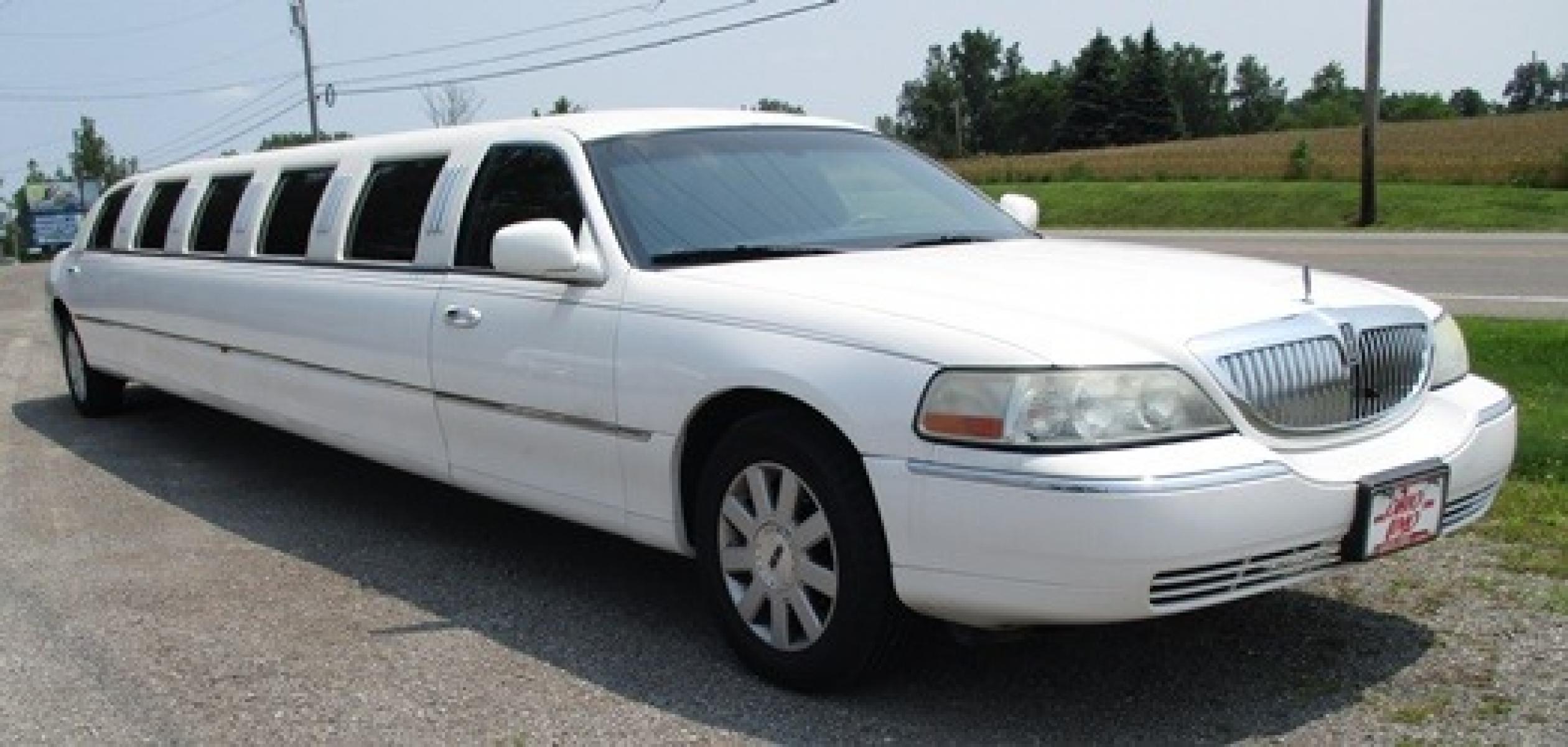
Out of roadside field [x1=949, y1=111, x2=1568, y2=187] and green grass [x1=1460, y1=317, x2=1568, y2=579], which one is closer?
green grass [x1=1460, y1=317, x2=1568, y2=579]

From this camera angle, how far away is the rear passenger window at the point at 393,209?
5.46 m

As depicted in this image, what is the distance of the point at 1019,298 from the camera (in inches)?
145

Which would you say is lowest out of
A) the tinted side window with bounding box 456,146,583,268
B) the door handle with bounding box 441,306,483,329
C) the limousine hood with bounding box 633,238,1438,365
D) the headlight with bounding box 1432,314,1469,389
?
the headlight with bounding box 1432,314,1469,389

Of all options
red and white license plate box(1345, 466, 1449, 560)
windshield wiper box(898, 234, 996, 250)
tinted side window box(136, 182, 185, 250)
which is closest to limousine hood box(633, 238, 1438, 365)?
windshield wiper box(898, 234, 996, 250)

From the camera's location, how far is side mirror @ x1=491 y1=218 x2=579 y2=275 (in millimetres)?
4355

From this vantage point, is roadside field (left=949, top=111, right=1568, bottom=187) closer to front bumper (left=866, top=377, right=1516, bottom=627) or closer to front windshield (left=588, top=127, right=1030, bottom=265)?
front windshield (left=588, top=127, right=1030, bottom=265)

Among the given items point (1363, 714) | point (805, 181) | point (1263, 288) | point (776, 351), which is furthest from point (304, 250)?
point (1363, 714)

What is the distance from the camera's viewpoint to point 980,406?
3.36 meters

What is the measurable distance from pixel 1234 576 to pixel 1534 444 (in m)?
3.53

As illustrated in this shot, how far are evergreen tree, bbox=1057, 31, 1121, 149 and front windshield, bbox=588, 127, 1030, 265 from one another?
94.9m

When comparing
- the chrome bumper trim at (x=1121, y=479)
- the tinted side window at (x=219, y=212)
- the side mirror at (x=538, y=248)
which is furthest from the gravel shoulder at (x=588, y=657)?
the tinted side window at (x=219, y=212)

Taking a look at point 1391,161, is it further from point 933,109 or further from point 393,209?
point 933,109

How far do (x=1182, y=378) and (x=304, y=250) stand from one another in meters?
4.17

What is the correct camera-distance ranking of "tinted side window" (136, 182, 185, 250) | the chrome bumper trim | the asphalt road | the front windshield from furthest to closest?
the asphalt road → "tinted side window" (136, 182, 185, 250) → the front windshield → the chrome bumper trim
